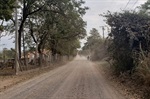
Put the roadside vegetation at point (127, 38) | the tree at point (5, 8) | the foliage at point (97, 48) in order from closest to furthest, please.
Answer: the roadside vegetation at point (127, 38), the tree at point (5, 8), the foliage at point (97, 48)

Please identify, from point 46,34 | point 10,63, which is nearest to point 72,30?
point 46,34

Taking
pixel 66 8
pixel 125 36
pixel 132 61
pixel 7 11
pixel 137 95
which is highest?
pixel 66 8

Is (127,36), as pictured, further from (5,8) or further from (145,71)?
(5,8)

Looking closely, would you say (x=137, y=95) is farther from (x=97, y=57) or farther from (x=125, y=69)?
(x=97, y=57)

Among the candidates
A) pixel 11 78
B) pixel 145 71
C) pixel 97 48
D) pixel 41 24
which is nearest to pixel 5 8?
pixel 11 78

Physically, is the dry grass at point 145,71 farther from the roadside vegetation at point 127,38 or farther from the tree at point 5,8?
the tree at point 5,8

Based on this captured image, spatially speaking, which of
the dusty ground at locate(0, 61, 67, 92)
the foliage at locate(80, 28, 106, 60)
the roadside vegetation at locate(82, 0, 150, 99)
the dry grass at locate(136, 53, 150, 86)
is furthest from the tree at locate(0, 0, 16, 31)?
the foliage at locate(80, 28, 106, 60)

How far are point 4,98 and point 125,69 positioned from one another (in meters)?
13.3

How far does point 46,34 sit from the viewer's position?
53.1m

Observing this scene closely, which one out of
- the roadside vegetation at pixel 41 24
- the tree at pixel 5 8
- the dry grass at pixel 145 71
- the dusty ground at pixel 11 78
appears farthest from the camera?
the roadside vegetation at pixel 41 24

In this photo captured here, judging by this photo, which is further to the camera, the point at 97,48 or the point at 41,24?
the point at 97,48

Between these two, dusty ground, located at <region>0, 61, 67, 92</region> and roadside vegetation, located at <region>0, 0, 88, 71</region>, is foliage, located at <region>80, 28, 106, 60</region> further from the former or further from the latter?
dusty ground, located at <region>0, 61, 67, 92</region>

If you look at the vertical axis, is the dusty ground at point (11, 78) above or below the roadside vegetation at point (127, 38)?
below

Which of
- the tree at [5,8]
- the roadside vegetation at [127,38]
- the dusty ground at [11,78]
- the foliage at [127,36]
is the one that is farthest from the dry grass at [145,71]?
the tree at [5,8]
